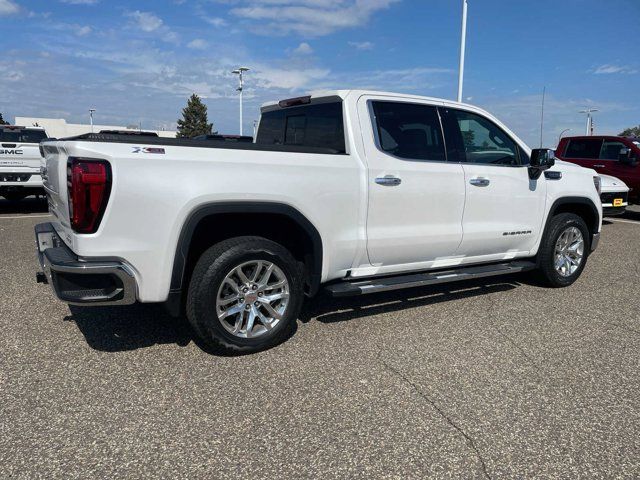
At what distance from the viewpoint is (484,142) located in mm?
4824

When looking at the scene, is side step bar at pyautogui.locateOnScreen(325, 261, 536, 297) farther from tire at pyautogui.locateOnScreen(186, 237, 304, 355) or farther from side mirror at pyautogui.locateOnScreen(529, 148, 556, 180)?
side mirror at pyautogui.locateOnScreen(529, 148, 556, 180)

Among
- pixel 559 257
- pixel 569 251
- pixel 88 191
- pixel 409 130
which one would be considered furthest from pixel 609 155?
pixel 88 191

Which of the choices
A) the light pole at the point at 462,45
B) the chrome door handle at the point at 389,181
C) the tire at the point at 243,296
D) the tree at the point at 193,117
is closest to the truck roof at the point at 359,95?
the chrome door handle at the point at 389,181

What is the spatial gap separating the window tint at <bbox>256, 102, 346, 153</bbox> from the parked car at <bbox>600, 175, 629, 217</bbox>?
7.32 meters

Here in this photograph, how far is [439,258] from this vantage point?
4535 mm

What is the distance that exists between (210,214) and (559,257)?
3979 mm

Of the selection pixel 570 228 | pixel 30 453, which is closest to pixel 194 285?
pixel 30 453

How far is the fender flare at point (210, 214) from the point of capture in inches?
126

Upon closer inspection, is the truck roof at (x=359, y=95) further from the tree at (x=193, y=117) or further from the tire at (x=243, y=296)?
the tree at (x=193, y=117)

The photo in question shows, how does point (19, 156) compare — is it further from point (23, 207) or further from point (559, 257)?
point (559, 257)

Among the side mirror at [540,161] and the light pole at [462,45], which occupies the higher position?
the light pole at [462,45]

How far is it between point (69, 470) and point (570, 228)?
512 centimetres

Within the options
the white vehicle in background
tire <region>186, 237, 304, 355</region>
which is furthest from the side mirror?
the white vehicle in background

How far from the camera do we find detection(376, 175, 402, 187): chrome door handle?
3.95m
